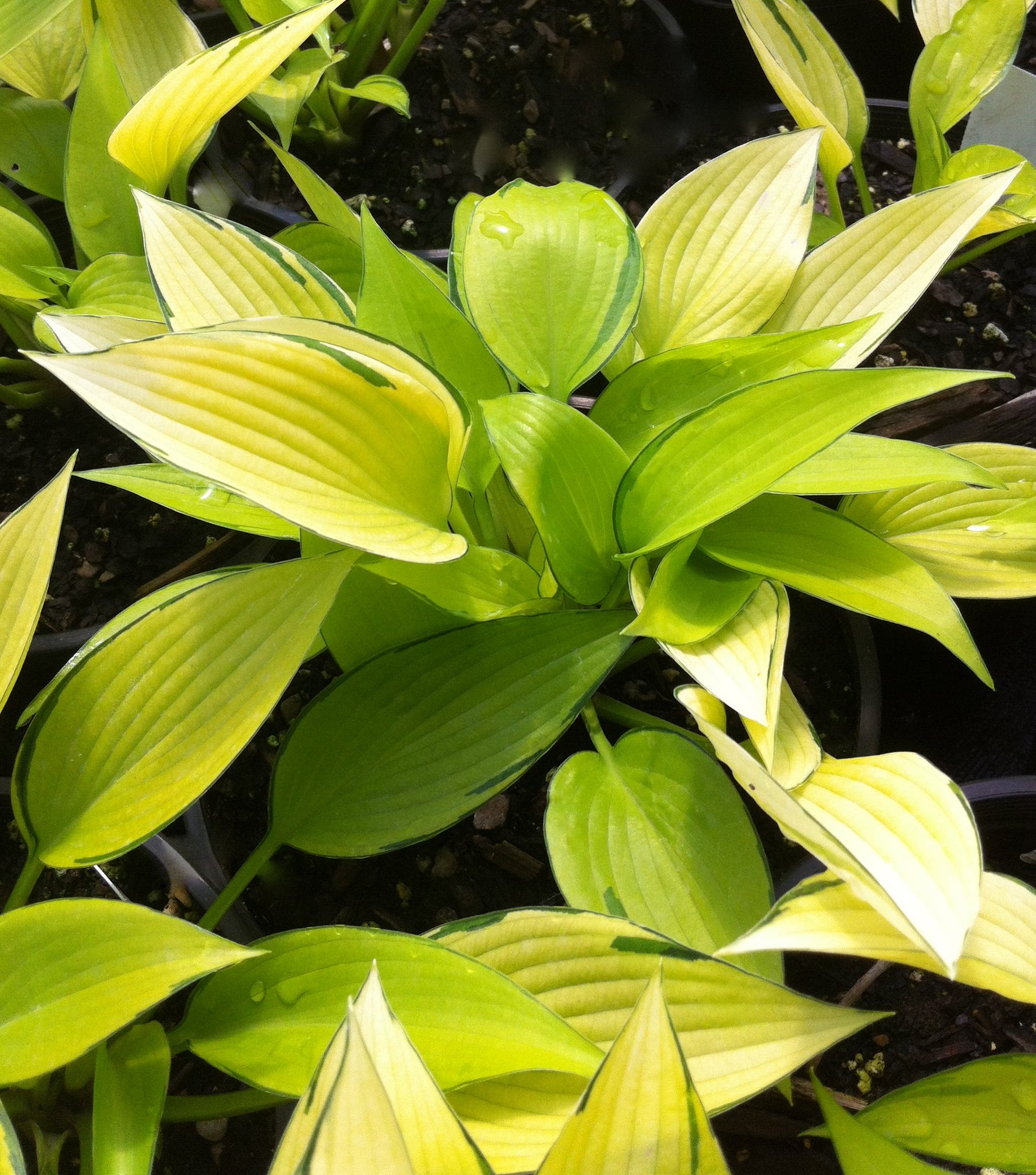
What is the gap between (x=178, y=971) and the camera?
0.44 metres

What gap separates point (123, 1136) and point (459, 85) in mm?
1209

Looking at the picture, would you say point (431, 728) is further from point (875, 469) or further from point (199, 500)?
point (875, 469)

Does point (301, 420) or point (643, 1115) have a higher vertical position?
point (301, 420)

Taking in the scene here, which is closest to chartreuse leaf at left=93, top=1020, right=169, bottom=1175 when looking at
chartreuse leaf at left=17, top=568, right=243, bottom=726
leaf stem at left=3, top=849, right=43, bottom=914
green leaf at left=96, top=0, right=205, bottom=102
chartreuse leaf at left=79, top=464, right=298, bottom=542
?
leaf stem at left=3, top=849, right=43, bottom=914

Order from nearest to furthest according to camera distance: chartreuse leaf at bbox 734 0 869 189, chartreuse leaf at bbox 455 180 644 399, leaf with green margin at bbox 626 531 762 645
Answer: leaf with green margin at bbox 626 531 762 645
chartreuse leaf at bbox 455 180 644 399
chartreuse leaf at bbox 734 0 869 189

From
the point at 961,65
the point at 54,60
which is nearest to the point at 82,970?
the point at 54,60

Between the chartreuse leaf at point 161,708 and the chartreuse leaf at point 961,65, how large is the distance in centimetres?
77

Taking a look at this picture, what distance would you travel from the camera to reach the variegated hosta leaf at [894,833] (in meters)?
0.40

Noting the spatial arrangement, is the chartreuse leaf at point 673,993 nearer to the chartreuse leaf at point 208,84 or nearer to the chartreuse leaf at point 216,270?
the chartreuse leaf at point 216,270

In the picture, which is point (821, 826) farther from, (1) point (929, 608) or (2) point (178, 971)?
(2) point (178, 971)

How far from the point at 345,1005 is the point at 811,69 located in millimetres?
902

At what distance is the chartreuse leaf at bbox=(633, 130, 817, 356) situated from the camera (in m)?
0.71

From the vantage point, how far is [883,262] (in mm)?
675

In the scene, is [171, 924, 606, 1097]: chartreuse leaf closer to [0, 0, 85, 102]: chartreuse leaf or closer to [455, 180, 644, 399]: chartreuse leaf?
[455, 180, 644, 399]: chartreuse leaf
